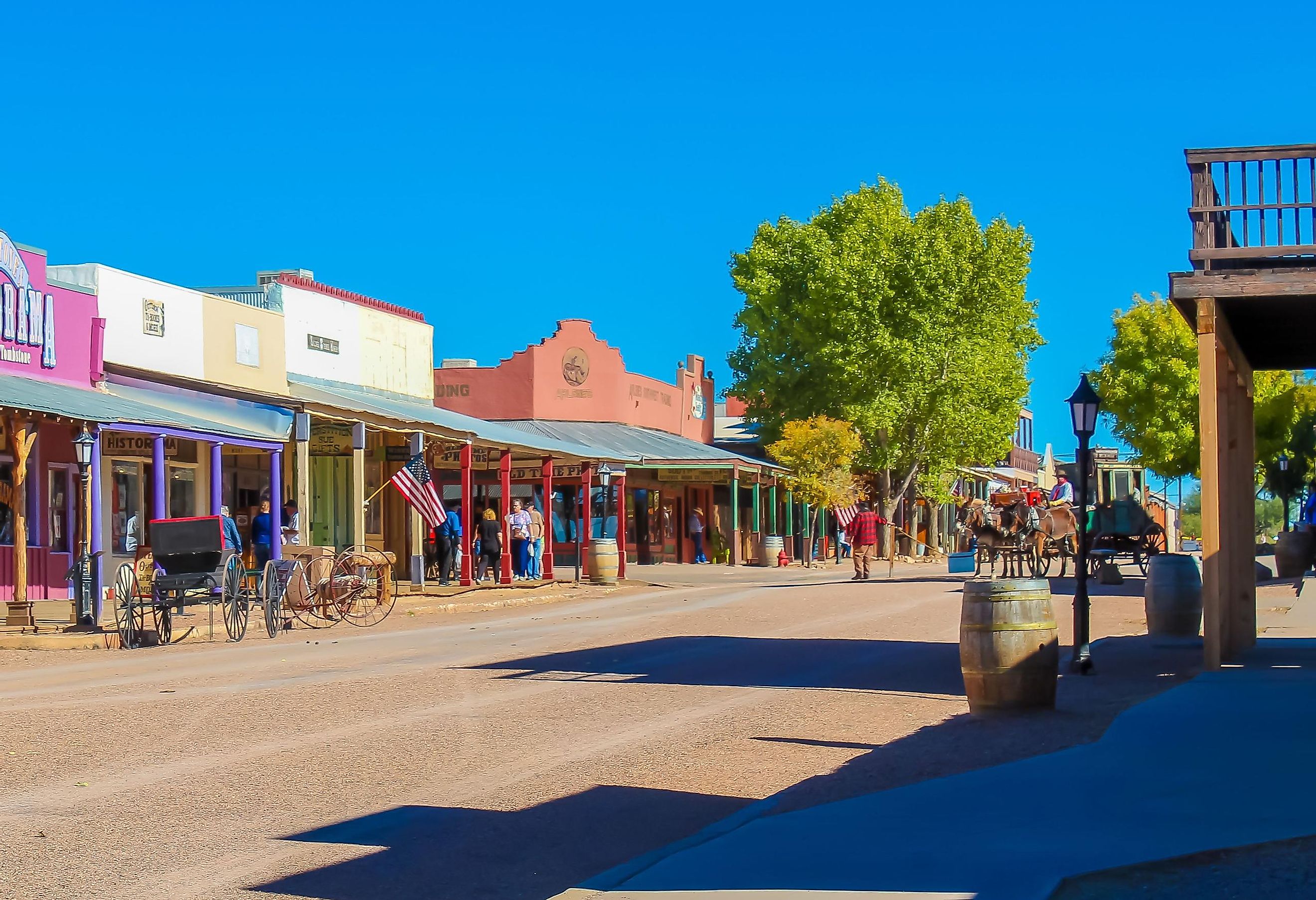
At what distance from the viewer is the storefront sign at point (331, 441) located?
30656 millimetres

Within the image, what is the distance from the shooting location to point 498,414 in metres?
46.9

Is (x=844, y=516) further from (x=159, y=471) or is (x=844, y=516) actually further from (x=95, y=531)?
(x=95, y=531)

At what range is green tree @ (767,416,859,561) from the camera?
4869cm

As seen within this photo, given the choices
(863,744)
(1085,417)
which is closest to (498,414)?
(1085,417)

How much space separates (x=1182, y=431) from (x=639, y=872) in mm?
52955

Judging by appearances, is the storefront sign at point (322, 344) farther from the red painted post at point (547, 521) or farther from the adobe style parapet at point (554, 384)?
the adobe style parapet at point (554, 384)

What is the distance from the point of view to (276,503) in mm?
25344

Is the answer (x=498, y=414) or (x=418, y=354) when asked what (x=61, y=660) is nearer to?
(x=418, y=354)

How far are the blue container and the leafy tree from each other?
2181cm

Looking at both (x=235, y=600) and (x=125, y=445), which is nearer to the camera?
(x=235, y=600)

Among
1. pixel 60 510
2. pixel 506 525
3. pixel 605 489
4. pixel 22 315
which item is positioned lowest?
pixel 506 525

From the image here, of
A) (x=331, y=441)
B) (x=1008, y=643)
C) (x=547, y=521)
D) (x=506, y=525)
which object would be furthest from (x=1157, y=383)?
(x=1008, y=643)

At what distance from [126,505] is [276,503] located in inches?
156

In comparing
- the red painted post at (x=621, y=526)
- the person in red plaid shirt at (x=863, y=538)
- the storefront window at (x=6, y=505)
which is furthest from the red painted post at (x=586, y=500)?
the storefront window at (x=6, y=505)
